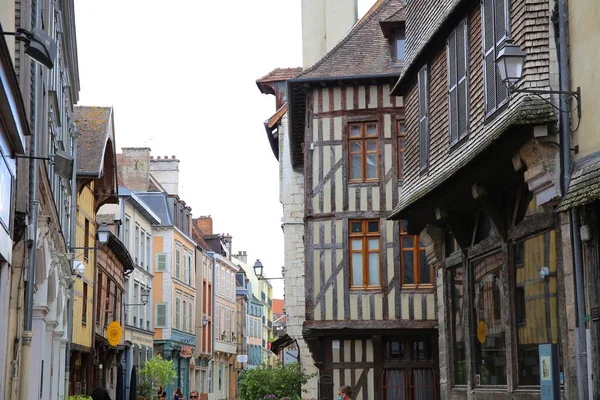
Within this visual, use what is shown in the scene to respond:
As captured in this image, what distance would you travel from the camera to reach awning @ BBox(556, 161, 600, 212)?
9.26 m

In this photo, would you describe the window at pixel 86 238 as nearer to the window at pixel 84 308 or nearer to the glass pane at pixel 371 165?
the window at pixel 84 308

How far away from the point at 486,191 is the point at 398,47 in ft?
37.1

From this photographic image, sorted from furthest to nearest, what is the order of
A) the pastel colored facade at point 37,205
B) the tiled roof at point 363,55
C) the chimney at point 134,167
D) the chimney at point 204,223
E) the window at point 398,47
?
1. the chimney at point 204,223
2. the chimney at point 134,167
3. the window at point 398,47
4. the tiled roof at point 363,55
5. the pastel colored facade at point 37,205

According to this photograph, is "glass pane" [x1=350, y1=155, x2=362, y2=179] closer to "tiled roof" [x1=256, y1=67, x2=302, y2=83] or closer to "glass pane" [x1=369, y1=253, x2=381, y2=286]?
"glass pane" [x1=369, y1=253, x2=381, y2=286]

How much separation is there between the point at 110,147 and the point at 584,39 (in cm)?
2257

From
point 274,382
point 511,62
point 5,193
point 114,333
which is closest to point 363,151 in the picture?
point 274,382

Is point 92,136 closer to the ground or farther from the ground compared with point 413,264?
farther from the ground

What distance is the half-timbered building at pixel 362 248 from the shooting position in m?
22.0

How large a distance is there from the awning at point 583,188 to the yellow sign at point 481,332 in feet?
12.8

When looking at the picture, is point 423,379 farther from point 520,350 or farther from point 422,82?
point 520,350

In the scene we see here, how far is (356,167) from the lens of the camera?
22.7 m

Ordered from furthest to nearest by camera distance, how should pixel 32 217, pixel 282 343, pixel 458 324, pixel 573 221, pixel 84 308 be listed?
pixel 282 343 < pixel 84 308 < pixel 458 324 < pixel 32 217 < pixel 573 221

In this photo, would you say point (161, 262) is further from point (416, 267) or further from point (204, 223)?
point (416, 267)

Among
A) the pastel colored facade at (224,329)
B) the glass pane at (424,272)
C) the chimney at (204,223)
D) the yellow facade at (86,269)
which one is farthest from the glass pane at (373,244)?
the chimney at (204,223)
